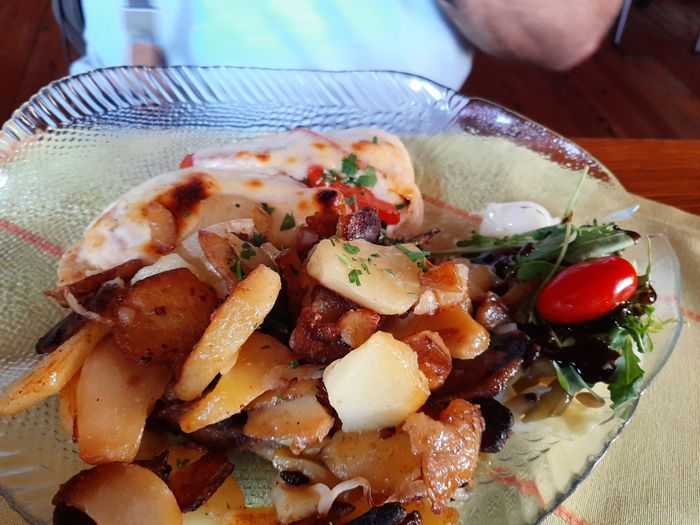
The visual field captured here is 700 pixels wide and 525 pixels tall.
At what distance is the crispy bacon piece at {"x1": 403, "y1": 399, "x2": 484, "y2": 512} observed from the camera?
971mm

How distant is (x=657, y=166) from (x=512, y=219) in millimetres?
658

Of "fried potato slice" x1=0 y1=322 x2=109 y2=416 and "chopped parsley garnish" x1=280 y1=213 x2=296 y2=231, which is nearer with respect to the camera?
"fried potato slice" x1=0 y1=322 x2=109 y2=416

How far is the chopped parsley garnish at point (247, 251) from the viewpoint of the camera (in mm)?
1196

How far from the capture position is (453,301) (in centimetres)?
115

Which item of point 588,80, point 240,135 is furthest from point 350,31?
point 588,80

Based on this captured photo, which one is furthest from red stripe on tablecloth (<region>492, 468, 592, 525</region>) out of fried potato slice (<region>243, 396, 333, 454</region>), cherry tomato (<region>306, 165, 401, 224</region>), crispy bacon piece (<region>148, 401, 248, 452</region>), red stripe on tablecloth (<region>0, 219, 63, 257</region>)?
red stripe on tablecloth (<region>0, 219, 63, 257</region>)

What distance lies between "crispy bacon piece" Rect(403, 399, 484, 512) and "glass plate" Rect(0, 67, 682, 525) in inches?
5.9

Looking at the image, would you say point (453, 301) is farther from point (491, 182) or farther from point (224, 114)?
point (224, 114)

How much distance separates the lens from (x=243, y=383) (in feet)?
3.45

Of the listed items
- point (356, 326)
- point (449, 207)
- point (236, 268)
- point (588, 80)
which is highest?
point (236, 268)

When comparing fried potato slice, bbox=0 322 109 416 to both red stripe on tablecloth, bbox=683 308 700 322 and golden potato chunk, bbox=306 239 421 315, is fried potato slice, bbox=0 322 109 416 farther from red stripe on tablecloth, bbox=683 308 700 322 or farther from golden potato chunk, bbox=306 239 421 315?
red stripe on tablecloth, bbox=683 308 700 322

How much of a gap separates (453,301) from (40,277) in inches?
38.1

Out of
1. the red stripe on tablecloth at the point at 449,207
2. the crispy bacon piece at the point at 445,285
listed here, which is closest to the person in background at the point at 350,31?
the red stripe on tablecloth at the point at 449,207

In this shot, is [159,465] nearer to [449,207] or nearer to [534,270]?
[534,270]
